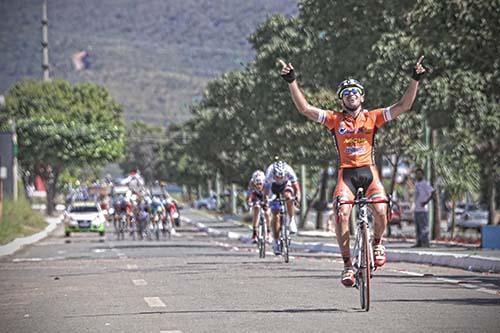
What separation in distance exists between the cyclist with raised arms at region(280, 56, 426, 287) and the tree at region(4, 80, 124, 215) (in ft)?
268

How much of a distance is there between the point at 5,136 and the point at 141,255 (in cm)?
5180

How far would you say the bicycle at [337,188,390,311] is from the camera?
46.1ft

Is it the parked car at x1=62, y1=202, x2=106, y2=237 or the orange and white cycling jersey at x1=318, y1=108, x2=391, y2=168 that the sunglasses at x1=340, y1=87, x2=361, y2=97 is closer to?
the orange and white cycling jersey at x1=318, y1=108, x2=391, y2=168

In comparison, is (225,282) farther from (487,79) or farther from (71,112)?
(71,112)

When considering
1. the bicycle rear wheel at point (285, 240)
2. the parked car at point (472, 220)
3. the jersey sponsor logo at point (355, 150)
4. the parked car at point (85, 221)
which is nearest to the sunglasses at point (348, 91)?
the jersey sponsor logo at point (355, 150)

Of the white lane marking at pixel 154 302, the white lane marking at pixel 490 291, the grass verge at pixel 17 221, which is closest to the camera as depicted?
the white lane marking at pixel 154 302

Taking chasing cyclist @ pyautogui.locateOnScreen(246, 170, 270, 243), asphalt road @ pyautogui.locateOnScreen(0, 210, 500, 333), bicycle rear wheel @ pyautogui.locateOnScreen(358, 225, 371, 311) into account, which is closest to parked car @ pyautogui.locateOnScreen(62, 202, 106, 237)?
chasing cyclist @ pyautogui.locateOnScreen(246, 170, 270, 243)

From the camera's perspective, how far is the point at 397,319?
1306 centimetres

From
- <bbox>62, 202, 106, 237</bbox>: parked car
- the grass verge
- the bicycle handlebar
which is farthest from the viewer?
<bbox>62, 202, 106, 237</bbox>: parked car

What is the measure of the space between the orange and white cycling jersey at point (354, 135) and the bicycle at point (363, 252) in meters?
0.42

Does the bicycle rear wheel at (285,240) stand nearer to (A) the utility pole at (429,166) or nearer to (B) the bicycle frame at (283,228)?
(B) the bicycle frame at (283,228)

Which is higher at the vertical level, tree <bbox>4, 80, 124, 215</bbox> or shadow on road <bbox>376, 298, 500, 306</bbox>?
tree <bbox>4, 80, 124, 215</bbox>

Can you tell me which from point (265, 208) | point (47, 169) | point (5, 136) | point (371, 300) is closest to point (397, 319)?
point (371, 300)

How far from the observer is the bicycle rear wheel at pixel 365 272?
45.8 feet
